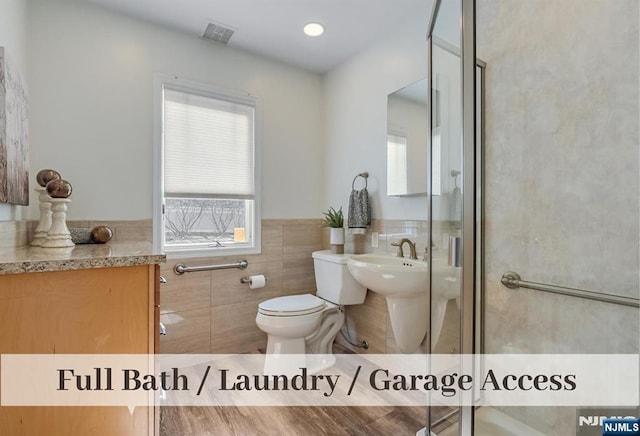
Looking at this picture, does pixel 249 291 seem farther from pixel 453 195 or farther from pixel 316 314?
pixel 453 195

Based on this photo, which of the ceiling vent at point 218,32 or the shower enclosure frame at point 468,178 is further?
the ceiling vent at point 218,32

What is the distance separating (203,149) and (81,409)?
1719 mm

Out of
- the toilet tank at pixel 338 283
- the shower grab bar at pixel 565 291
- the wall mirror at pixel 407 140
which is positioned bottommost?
the toilet tank at pixel 338 283

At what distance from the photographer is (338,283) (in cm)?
218

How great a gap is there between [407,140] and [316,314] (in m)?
1.25

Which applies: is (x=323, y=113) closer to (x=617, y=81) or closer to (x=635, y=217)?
(x=617, y=81)

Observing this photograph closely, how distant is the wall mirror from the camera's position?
1.91 m

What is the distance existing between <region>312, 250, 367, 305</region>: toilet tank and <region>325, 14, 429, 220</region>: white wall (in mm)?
432

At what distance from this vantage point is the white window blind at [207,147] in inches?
86.1

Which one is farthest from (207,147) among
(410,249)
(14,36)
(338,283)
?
(410,249)

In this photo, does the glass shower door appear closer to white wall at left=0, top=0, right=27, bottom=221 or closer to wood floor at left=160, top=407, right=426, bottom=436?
wood floor at left=160, top=407, right=426, bottom=436

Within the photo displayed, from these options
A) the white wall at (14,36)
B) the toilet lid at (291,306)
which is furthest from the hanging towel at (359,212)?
the white wall at (14,36)

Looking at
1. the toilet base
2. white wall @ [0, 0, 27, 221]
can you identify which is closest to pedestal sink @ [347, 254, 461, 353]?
the toilet base

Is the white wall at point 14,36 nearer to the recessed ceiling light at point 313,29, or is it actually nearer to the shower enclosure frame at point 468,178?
the recessed ceiling light at point 313,29
